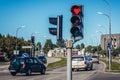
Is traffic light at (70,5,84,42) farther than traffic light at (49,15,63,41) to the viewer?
No

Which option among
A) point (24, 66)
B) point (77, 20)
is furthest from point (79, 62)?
point (77, 20)

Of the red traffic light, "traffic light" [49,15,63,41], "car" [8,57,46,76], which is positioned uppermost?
the red traffic light

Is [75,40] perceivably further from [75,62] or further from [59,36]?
[75,62]

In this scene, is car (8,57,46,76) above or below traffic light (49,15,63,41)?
below

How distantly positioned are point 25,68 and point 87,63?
36.7ft

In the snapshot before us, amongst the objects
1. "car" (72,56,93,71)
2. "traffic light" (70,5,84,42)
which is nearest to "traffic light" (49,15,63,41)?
"traffic light" (70,5,84,42)

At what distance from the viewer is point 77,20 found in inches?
511

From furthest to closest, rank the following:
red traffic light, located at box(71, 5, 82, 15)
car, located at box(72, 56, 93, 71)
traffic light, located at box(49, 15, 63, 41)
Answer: car, located at box(72, 56, 93, 71) → traffic light, located at box(49, 15, 63, 41) → red traffic light, located at box(71, 5, 82, 15)

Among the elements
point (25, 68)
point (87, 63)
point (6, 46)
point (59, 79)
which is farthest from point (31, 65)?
point (6, 46)

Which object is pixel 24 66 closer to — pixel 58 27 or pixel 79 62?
pixel 79 62

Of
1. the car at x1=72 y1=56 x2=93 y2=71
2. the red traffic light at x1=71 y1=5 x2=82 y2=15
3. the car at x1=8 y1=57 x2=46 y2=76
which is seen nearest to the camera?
the red traffic light at x1=71 y1=5 x2=82 y2=15

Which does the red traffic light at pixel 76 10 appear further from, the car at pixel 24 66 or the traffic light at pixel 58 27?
the car at pixel 24 66

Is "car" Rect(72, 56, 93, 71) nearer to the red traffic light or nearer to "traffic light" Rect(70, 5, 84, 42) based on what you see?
"traffic light" Rect(70, 5, 84, 42)

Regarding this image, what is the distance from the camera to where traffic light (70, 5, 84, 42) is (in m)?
13.0
